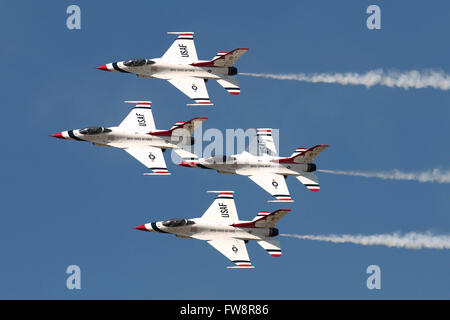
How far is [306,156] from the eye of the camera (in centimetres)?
9981

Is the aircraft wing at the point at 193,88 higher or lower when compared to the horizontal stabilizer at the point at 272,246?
higher

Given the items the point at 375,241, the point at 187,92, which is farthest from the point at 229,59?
the point at 375,241

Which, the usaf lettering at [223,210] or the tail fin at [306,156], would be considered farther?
the tail fin at [306,156]

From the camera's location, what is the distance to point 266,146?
102 m

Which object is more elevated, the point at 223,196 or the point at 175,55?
the point at 175,55

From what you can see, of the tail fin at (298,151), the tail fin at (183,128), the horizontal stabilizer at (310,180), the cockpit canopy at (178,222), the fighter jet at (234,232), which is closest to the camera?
the fighter jet at (234,232)

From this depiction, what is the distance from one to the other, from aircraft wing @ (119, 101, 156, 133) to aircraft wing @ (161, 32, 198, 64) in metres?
3.73

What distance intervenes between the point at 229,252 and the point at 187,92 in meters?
13.0

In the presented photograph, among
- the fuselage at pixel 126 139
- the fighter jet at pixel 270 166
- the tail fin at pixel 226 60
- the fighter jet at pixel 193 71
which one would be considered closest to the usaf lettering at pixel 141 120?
the fuselage at pixel 126 139

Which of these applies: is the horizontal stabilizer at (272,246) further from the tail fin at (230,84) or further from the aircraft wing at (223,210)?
the tail fin at (230,84)

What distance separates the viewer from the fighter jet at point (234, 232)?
9569cm

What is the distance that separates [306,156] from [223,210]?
287 inches

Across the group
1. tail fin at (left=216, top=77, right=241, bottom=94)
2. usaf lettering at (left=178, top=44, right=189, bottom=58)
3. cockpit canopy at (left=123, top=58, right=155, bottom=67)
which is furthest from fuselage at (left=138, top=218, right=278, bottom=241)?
usaf lettering at (left=178, top=44, right=189, bottom=58)
